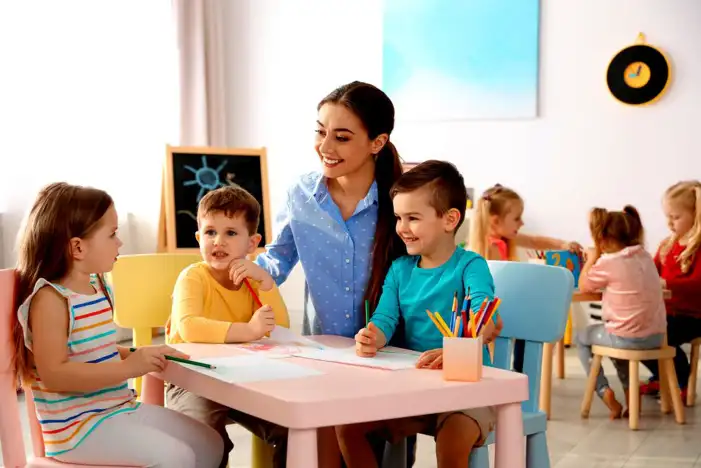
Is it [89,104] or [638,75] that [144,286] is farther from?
[638,75]

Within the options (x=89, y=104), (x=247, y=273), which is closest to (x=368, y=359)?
(x=247, y=273)

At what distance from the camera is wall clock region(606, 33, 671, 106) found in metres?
→ 5.60

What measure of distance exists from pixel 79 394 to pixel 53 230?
299mm

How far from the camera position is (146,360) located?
1.69 metres

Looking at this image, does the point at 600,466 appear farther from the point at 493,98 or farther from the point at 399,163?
the point at 493,98

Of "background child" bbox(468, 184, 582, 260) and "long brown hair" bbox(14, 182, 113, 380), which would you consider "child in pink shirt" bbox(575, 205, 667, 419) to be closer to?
"background child" bbox(468, 184, 582, 260)

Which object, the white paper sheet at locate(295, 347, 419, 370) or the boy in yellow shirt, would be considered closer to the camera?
the white paper sheet at locate(295, 347, 419, 370)

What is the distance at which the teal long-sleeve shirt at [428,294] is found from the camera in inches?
77.1

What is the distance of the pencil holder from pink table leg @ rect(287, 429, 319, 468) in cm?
29

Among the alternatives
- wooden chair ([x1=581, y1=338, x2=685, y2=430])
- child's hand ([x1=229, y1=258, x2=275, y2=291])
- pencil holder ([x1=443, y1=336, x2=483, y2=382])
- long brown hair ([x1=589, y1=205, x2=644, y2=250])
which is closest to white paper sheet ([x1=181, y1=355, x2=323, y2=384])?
pencil holder ([x1=443, y1=336, x2=483, y2=382])

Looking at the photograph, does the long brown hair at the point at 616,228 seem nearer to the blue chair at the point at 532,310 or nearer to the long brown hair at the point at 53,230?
the blue chair at the point at 532,310

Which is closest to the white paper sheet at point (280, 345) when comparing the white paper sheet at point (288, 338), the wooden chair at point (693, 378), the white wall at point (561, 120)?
the white paper sheet at point (288, 338)

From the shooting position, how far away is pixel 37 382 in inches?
66.2

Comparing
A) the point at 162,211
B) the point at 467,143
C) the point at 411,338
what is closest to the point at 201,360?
the point at 411,338
